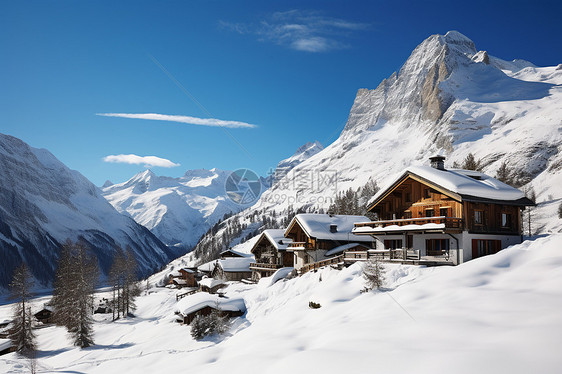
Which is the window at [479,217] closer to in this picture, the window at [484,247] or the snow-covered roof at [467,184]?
the snow-covered roof at [467,184]

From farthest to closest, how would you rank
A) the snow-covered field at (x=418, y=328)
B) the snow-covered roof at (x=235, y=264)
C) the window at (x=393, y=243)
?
the snow-covered roof at (x=235, y=264) < the window at (x=393, y=243) < the snow-covered field at (x=418, y=328)

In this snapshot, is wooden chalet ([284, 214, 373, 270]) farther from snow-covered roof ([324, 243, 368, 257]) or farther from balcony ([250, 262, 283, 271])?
balcony ([250, 262, 283, 271])

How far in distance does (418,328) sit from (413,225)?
58.5 feet

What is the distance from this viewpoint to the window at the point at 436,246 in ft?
100

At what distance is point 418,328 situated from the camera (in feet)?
47.6

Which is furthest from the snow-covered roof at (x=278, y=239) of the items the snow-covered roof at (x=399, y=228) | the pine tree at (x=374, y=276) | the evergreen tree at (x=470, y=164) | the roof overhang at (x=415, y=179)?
the evergreen tree at (x=470, y=164)

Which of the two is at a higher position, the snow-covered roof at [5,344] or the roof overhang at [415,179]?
the roof overhang at [415,179]

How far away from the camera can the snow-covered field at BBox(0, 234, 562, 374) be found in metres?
11.1

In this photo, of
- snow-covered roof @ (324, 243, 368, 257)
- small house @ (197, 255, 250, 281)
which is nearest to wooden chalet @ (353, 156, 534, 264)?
snow-covered roof @ (324, 243, 368, 257)

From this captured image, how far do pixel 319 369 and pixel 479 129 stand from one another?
670 feet

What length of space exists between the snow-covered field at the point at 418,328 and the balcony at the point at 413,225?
3858 mm

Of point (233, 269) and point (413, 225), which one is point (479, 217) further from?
point (233, 269)

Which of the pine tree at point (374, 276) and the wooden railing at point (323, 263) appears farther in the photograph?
the wooden railing at point (323, 263)

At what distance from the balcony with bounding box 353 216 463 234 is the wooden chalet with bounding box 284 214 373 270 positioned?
36.8ft
